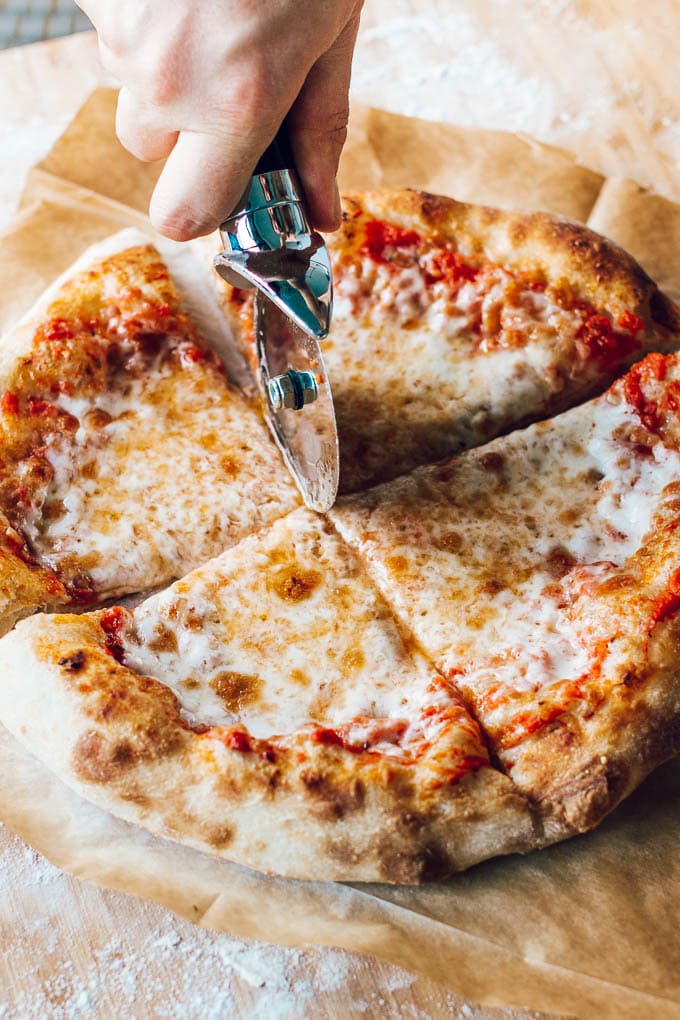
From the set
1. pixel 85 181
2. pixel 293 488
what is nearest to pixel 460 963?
pixel 293 488

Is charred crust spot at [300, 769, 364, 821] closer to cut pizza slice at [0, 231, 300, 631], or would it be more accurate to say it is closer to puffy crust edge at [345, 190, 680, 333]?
cut pizza slice at [0, 231, 300, 631]

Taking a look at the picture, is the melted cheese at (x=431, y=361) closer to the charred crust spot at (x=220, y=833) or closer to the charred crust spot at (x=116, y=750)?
the charred crust spot at (x=116, y=750)

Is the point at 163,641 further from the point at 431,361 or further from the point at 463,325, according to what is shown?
the point at 463,325

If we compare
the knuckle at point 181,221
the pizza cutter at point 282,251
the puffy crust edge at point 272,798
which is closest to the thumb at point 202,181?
the knuckle at point 181,221

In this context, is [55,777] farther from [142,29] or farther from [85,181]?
[85,181]

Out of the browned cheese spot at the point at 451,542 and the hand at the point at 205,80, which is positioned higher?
the hand at the point at 205,80

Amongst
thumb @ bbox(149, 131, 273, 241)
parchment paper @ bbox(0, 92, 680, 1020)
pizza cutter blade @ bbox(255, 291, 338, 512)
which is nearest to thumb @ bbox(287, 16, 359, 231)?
thumb @ bbox(149, 131, 273, 241)
